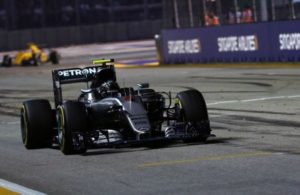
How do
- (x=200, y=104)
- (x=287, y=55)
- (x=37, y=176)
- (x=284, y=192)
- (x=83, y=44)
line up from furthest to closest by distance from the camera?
(x=83, y=44), (x=287, y=55), (x=200, y=104), (x=37, y=176), (x=284, y=192)

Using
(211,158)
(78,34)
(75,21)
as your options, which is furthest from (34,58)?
(211,158)

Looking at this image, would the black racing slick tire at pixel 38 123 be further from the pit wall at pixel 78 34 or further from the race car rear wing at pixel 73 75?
the pit wall at pixel 78 34

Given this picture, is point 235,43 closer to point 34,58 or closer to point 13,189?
point 34,58

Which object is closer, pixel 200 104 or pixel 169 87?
pixel 200 104

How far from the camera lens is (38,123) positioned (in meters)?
11.5

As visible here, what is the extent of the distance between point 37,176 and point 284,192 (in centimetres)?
290

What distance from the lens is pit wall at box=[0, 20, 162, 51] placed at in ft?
205

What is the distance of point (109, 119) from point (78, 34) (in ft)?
180

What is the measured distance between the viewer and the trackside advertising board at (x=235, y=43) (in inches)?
1068

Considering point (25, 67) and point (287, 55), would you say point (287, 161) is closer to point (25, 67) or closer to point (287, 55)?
point (287, 55)

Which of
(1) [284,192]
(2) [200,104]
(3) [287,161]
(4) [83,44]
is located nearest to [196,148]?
(2) [200,104]

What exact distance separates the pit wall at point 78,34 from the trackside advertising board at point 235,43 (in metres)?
29.9

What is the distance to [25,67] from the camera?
4194 cm

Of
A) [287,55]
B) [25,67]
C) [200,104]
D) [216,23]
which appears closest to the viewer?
[200,104]
